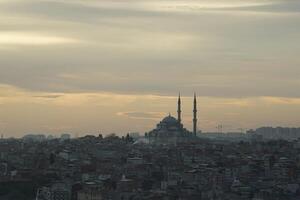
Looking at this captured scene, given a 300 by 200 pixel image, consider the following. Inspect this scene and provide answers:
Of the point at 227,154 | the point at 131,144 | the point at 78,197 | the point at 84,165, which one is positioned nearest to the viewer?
the point at 78,197

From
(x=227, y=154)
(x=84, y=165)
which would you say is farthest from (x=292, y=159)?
(x=84, y=165)

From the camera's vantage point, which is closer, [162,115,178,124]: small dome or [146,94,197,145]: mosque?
[146,94,197,145]: mosque

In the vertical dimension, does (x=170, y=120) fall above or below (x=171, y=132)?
above

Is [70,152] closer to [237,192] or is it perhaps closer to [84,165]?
[84,165]

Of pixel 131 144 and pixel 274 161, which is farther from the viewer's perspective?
pixel 131 144

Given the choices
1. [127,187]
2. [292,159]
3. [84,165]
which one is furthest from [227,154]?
[127,187]

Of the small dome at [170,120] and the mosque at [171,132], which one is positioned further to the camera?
the small dome at [170,120]

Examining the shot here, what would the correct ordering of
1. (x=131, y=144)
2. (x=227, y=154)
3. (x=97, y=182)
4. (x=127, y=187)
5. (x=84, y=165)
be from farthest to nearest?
(x=131, y=144)
(x=227, y=154)
(x=84, y=165)
(x=97, y=182)
(x=127, y=187)

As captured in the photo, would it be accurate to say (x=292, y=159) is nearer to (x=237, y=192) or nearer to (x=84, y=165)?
(x=84, y=165)

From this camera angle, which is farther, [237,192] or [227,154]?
[227,154]
